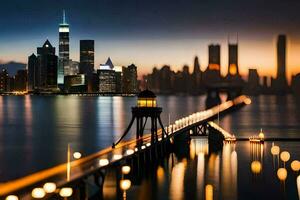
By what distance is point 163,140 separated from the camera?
46031 millimetres

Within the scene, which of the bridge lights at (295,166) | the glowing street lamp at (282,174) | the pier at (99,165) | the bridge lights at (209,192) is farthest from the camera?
the bridge lights at (295,166)

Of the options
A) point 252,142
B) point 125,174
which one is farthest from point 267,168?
point 252,142

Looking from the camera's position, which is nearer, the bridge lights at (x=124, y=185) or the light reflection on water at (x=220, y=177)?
the bridge lights at (x=124, y=185)

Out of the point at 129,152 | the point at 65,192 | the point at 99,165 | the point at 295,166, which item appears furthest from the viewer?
the point at 295,166

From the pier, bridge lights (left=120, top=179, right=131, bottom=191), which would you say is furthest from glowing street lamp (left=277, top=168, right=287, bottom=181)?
bridge lights (left=120, top=179, right=131, bottom=191)

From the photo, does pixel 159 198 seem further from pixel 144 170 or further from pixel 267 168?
pixel 267 168

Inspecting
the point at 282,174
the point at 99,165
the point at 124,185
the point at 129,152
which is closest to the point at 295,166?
the point at 282,174

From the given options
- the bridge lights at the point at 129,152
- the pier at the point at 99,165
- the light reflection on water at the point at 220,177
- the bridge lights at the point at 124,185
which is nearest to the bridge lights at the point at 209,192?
the light reflection on water at the point at 220,177

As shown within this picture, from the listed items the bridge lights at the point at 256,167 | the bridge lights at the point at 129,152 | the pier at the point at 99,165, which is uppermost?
the bridge lights at the point at 129,152

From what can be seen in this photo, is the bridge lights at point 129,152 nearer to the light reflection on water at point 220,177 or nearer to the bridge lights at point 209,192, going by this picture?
the light reflection on water at point 220,177

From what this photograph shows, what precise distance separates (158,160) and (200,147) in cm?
1235

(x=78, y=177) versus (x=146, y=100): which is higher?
(x=146, y=100)

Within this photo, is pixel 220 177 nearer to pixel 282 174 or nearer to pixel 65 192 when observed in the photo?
pixel 282 174

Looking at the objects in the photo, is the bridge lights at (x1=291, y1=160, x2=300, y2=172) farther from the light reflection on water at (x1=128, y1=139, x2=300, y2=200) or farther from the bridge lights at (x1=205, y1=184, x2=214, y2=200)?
the bridge lights at (x1=205, y1=184, x2=214, y2=200)
